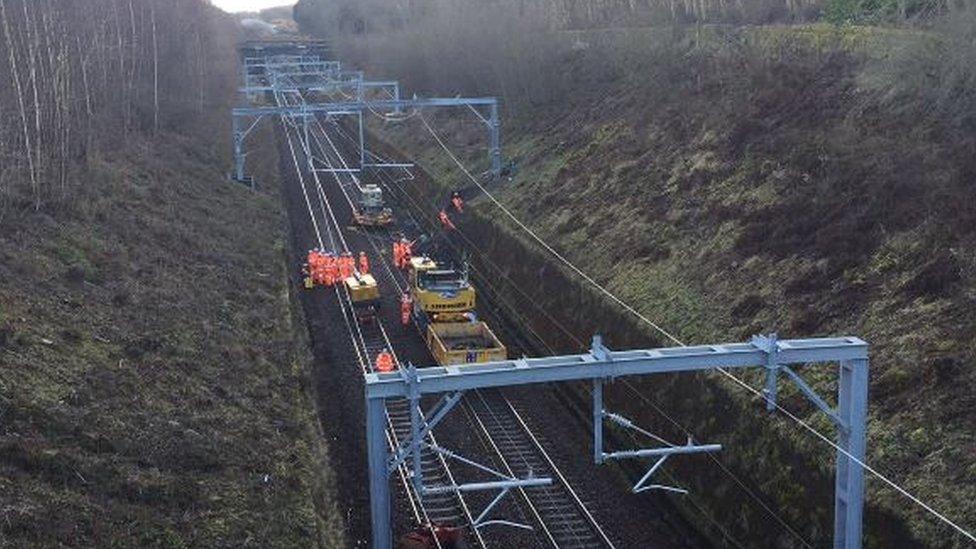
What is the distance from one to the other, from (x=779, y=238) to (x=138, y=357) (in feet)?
45.1

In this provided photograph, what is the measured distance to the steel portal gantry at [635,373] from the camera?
12.7m

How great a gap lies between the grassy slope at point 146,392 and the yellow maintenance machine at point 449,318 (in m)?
3.33

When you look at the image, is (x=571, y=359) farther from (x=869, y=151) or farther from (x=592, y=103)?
(x=592, y=103)

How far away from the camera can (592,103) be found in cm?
4012

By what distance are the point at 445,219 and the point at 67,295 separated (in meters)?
19.5

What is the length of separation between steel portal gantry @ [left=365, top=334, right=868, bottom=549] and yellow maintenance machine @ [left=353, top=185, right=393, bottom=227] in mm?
28154

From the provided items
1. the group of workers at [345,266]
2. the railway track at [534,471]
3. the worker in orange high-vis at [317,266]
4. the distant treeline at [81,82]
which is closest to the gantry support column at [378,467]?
the railway track at [534,471]

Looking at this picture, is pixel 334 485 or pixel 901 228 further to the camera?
pixel 901 228

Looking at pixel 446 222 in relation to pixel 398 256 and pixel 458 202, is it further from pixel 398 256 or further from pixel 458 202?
pixel 398 256

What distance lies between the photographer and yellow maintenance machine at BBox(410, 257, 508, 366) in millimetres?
Answer: 22953

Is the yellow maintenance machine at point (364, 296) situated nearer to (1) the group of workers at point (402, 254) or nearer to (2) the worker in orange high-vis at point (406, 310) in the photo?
(2) the worker in orange high-vis at point (406, 310)

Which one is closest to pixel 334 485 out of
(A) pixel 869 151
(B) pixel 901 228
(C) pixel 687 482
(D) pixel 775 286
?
(C) pixel 687 482

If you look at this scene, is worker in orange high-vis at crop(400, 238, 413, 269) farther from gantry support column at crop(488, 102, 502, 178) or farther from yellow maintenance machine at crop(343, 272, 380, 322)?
gantry support column at crop(488, 102, 502, 178)

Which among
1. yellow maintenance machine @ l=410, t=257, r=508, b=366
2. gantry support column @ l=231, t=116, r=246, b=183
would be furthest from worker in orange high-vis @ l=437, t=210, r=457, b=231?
gantry support column @ l=231, t=116, r=246, b=183
